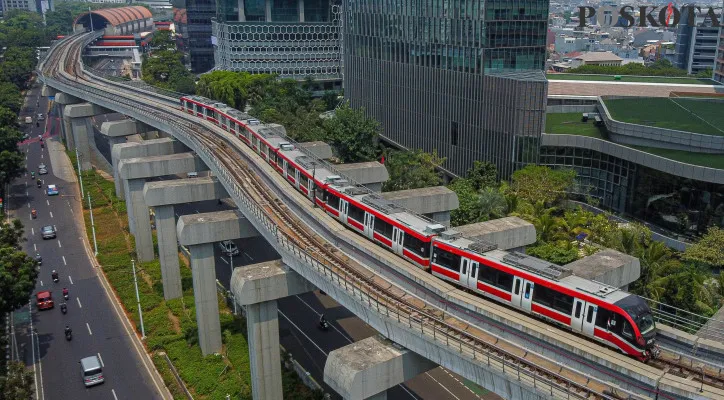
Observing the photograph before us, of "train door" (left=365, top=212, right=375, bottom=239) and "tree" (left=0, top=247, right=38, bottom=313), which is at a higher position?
"train door" (left=365, top=212, right=375, bottom=239)

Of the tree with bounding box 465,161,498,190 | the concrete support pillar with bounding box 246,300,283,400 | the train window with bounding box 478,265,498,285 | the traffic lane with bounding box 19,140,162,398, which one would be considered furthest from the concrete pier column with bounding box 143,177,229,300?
the train window with bounding box 478,265,498,285

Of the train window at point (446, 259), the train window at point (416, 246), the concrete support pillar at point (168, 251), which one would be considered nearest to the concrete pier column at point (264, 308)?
the train window at point (416, 246)

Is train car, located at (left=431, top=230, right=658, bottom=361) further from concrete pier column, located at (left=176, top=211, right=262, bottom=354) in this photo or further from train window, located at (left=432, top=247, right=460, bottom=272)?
concrete pier column, located at (left=176, top=211, right=262, bottom=354)

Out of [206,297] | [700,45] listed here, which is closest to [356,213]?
[206,297]

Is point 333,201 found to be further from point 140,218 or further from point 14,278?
point 140,218

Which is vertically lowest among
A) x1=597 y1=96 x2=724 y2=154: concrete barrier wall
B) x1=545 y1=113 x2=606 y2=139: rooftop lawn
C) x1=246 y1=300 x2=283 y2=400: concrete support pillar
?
x1=246 y1=300 x2=283 y2=400: concrete support pillar

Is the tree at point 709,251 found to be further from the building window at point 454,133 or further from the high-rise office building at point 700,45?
the high-rise office building at point 700,45

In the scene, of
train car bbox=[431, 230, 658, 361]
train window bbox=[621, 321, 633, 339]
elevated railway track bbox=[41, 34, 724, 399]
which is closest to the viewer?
elevated railway track bbox=[41, 34, 724, 399]

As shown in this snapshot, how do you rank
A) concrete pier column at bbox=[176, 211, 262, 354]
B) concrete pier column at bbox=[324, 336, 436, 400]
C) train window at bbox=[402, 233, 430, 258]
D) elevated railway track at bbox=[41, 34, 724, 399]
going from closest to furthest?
elevated railway track at bbox=[41, 34, 724, 399], concrete pier column at bbox=[324, 336, 436, 400], train window at bbox=[402, 233, 430, 258], concrete pier column at bbox=[176, 211, 262, 354]
